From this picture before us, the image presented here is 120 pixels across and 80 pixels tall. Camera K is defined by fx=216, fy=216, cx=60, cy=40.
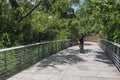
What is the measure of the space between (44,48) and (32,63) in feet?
8.86

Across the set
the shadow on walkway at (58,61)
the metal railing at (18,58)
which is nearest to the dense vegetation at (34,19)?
the metal railing at (18,58)

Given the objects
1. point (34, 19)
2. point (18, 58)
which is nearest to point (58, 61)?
point (18, 58)

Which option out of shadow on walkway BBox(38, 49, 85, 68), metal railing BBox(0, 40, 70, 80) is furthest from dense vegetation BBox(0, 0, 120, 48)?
shadow on walkway BBox(38, 49, 85, 68)

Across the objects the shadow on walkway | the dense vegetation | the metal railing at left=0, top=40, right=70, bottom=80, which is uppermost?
the dense vegetation

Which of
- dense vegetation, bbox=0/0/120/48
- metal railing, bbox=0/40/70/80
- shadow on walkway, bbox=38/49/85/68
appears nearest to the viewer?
metal railing, bbox=0/40/70/80

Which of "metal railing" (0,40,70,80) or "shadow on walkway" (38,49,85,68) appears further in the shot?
"shadow on walkway" (38,49,85,68)

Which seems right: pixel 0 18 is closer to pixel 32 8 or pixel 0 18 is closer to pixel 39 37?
pixel 32 8

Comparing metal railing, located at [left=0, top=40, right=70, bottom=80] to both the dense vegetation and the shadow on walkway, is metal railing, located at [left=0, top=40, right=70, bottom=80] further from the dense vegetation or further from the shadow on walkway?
the dense vegetation

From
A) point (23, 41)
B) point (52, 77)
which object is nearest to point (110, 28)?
point (23, 41)

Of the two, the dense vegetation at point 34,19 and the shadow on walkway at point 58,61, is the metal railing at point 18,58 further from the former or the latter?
the dense vegetation at point 34,19

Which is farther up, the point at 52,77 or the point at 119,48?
the point at 119,48

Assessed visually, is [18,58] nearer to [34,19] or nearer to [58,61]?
[58,61]

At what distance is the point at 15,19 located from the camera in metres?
13.0

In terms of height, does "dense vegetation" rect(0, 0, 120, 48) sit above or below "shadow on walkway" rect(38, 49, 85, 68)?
above
